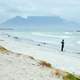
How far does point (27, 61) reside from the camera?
15.6 meters

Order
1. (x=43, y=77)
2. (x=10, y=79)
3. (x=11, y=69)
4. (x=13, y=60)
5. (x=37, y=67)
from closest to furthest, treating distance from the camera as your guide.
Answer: (x=10, y=79) → (x=43, y=77) → (x=11, y=69) → (x=37, y=67) → (x=13, y=60)

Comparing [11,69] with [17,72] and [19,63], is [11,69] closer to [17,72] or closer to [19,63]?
[17,72]

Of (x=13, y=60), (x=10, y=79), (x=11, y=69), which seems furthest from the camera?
(x=13, y=60)

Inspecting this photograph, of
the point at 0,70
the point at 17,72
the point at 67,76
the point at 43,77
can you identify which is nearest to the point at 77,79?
the point at 67,76

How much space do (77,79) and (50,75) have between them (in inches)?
47.5

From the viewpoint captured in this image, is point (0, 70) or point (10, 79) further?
point (0, 70)

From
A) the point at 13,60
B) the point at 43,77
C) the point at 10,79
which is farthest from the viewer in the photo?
the point at 13,60

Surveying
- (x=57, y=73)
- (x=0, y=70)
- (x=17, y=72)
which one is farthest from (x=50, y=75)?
(x=0, y=70)

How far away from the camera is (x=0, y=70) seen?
12773 mm

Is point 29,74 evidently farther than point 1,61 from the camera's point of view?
No

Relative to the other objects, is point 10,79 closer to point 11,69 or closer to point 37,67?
point 11,69

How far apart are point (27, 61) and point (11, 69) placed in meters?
2.55

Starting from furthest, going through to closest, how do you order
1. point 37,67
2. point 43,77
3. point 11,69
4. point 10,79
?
point 37,67 < point 11,69 < point 43,77 < point 10,79

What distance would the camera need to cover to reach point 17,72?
12.7 metres
